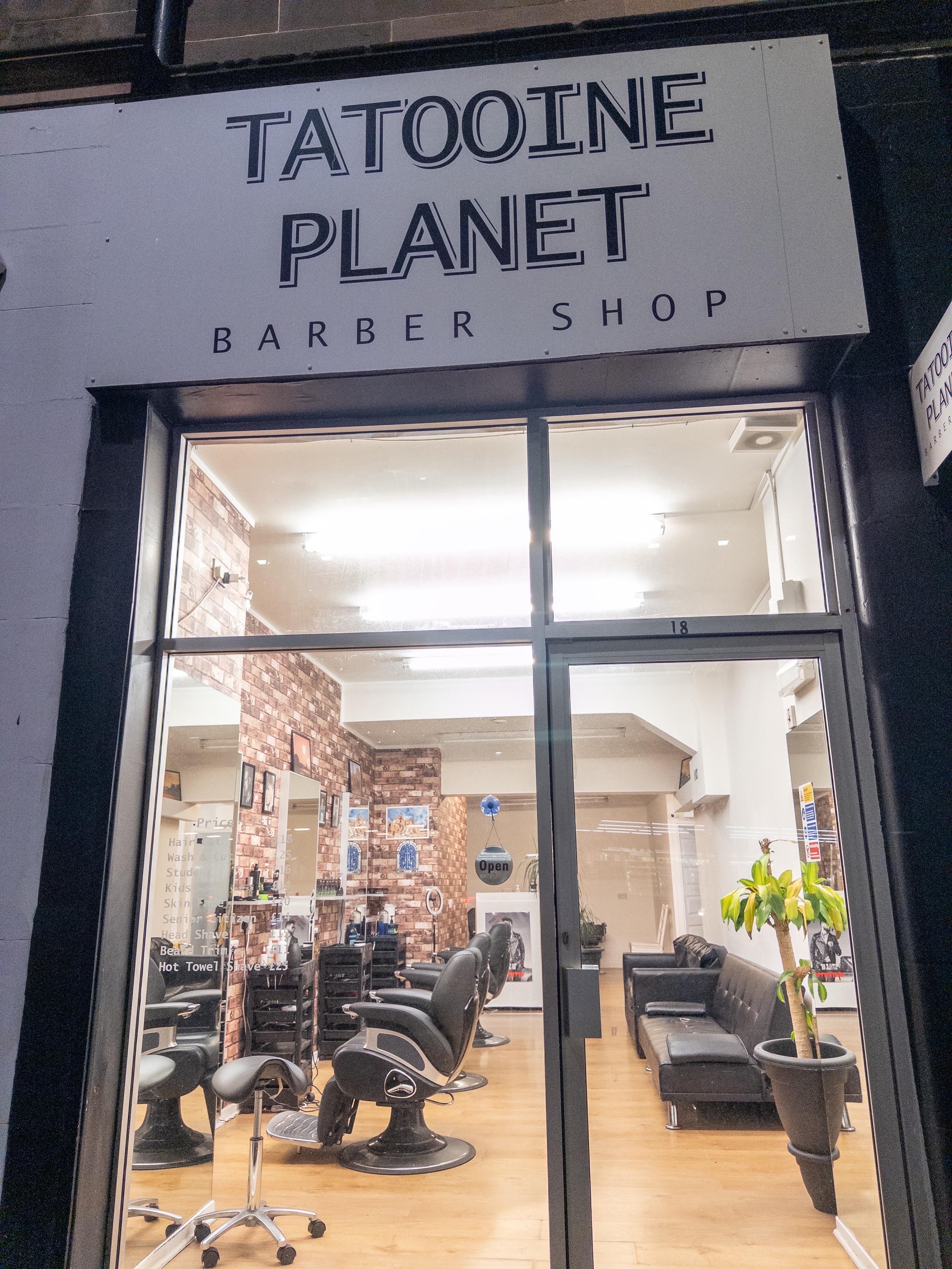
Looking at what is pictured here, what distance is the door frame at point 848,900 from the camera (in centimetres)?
216

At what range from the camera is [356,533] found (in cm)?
293

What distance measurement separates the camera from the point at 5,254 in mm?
2961

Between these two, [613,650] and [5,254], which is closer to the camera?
[613,650]

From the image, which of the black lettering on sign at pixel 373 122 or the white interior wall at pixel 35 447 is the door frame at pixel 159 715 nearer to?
the white interior wall at pixel 35 447

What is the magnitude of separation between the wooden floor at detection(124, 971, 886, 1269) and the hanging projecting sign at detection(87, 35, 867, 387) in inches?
79.0

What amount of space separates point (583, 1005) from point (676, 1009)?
0.30m

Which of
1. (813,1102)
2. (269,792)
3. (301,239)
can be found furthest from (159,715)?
(813,1102)

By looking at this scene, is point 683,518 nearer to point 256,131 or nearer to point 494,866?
point 494,866

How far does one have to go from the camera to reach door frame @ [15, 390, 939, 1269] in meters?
2.24

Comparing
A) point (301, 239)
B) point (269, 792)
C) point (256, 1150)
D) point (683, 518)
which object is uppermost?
point (301, 239)

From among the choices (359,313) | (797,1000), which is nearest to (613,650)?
(797,1000)

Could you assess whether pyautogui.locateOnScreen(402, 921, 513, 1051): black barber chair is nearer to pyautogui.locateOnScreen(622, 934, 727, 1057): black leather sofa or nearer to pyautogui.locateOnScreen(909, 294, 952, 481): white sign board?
pyautogui.locateOnScreen(622, 934, 727, 1057): black leather sofa

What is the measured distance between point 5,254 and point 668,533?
2514mm

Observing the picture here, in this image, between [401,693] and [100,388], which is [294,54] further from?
[401,693]
